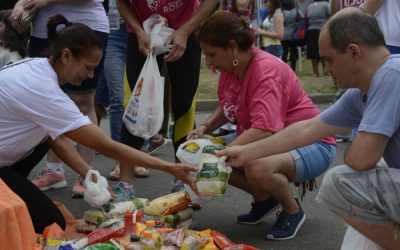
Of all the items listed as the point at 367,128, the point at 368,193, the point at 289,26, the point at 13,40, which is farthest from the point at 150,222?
the point at 289,26

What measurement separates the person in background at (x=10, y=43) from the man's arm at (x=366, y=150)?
304 centimetres

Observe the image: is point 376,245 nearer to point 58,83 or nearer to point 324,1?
point 58,83

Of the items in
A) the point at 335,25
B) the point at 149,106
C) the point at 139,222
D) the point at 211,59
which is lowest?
the point at 139,222

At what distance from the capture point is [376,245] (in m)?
2.62

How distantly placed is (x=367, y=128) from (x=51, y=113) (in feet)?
4.57

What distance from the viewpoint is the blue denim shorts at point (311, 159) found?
11.0 ft

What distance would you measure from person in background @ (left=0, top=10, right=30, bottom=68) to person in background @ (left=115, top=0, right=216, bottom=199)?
1.10 metres

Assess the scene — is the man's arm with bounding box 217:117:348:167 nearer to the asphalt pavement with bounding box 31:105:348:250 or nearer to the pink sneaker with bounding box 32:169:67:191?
the asphalt pavement with bounding box 31:105:348:250

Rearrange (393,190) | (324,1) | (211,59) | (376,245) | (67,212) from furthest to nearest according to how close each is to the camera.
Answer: (324,1) < (67,212) < (211,59) < (376,245) < (393,190)

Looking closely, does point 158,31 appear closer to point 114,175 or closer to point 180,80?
point 180,80

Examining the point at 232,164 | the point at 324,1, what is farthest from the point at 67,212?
the point at 324,1

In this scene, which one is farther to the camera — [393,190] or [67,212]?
[67,212]

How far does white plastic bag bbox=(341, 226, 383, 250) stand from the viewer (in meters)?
2.64

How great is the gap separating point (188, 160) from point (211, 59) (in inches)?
21.1
